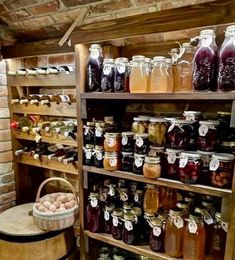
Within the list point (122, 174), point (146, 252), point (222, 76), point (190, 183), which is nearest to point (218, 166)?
point (190, 183)

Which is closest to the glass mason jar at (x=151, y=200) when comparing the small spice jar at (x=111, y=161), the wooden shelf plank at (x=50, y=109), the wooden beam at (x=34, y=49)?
the small spice jar at (x=111, y=161)

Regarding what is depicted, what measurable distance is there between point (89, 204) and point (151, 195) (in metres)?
0.36

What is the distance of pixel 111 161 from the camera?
1321 millimetres

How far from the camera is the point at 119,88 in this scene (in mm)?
1285

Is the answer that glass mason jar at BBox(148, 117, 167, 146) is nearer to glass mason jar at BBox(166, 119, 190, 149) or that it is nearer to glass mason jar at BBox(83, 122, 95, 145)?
glass mason jar at BBox(166, 119, 190, 149)

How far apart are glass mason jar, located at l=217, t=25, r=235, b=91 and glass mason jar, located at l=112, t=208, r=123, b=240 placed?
80cm

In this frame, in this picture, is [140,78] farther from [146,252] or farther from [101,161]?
[146,252]

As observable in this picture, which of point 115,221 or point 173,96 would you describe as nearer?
point 173,96

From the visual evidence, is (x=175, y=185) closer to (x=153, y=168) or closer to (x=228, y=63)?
(x=153, y=168)

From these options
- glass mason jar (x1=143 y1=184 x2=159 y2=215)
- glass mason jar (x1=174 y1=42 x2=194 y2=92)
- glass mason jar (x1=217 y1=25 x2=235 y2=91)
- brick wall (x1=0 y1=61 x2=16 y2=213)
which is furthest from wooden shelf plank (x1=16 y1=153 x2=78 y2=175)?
glass mason jar (x1=217 y1=25 x2=235 y2=91)

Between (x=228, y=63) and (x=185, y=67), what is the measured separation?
0.65 ft

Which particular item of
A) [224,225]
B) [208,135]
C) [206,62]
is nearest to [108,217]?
[224,225]

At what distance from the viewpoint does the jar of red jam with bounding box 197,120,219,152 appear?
1.09 metres

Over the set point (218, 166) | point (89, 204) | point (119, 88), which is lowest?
point (89, 204)
